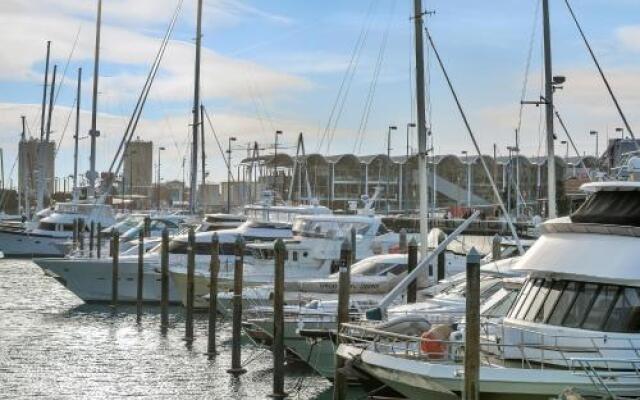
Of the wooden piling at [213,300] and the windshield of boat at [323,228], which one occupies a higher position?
the windshield of boat at [323,228]

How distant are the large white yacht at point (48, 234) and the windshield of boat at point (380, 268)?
141ft

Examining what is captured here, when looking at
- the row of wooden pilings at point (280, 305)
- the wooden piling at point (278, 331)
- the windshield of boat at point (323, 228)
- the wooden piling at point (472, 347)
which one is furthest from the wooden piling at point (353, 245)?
the wooden piling at point (472, 347)

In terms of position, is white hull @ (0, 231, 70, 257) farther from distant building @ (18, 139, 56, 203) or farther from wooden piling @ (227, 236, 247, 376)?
wooden piling @ (227, 236, 247, 376)

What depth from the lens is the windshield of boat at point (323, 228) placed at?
1582 inches

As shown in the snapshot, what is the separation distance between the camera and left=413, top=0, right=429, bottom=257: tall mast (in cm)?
2697

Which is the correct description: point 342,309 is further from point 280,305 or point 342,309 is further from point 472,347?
point 472,347

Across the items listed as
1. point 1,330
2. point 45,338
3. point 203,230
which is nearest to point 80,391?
point 45,338

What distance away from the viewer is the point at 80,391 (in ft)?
82.2

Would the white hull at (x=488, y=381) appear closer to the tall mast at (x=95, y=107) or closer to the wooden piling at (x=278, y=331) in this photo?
the wooden piling at (x=278, y=331)

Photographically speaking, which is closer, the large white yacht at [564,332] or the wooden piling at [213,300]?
the large white yacht at [564,332]

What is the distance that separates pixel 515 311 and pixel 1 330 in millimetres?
23194

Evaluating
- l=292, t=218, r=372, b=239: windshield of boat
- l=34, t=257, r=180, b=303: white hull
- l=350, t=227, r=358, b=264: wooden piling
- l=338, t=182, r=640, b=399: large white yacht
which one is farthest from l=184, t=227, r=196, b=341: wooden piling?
l=338, t=182, r=640, b=399: large white yacht

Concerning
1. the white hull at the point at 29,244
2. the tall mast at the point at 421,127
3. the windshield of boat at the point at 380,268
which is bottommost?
the white hull at the point at 29,244

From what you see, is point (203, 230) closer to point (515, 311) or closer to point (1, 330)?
point (1, 330)
